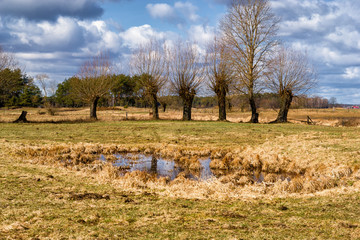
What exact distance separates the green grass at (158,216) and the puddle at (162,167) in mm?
4202

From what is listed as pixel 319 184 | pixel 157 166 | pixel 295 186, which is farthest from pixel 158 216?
pixel 157 166

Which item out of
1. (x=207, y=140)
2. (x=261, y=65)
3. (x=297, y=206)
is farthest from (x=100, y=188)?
(x=261, y=65)

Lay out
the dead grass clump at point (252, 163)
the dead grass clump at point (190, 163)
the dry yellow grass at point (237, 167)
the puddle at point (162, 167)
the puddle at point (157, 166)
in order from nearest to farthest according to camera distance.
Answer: the dry yellow grass at point (237, 167) < the puddle at point (162, 167) < the puddle at point (157, 166) < the dead grass clump at point (190, 163) < the dead grass clump at point (252, 163)

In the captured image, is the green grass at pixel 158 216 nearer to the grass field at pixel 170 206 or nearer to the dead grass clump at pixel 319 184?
the grass field at pixel 170 206

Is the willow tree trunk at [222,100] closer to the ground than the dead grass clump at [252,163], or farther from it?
farther from it

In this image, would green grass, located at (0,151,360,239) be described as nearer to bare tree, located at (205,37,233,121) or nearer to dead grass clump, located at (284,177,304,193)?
dead grass clump, located at (284,177,304,193)

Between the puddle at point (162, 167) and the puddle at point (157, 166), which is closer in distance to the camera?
the puddle at point (162, 167)

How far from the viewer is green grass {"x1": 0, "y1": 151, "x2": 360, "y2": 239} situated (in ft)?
17.5

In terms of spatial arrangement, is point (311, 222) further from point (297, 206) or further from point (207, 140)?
point (207, 140)

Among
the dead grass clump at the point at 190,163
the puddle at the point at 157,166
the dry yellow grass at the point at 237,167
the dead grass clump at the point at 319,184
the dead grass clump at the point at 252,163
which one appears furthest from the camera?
the dead grass clump at the point at 252,163

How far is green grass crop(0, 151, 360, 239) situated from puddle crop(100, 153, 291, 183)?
165 inches

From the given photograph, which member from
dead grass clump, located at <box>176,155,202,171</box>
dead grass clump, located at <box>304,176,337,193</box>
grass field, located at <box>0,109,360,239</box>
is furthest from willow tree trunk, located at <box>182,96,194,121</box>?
dead grass clump, located at <box>304,176,337,193</box>

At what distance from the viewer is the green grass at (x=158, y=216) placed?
5340mm

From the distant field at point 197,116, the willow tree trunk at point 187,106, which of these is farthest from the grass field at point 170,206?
the distant field at point 197,116
